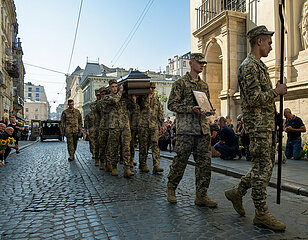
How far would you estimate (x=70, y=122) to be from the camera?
10.1 meters

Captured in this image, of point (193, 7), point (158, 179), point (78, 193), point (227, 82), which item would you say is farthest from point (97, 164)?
point (193, 7)

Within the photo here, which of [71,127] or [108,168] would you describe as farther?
[71,127]

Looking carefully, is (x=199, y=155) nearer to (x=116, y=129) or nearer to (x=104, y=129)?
(x=116, y=129)

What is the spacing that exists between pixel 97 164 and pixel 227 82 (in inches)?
343

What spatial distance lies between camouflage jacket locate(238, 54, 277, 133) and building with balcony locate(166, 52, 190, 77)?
78.0 meters

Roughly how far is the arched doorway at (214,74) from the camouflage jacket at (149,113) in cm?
1017

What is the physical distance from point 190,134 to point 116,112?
2938 millimetres

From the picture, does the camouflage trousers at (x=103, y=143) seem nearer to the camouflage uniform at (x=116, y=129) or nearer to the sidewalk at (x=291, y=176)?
the camouflage uniform at (x=116, y=129)

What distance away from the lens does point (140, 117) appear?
22.9 feet

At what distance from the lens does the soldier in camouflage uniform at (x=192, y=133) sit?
392cm

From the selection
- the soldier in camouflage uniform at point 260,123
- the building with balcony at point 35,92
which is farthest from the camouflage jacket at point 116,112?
the building with balcony at point 35,92

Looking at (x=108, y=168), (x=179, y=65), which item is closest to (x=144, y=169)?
(x=108, y=168)

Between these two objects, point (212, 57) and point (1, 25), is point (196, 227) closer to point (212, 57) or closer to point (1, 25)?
point (212, 57)

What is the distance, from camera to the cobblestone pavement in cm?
302
